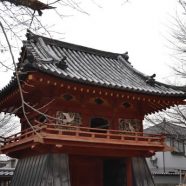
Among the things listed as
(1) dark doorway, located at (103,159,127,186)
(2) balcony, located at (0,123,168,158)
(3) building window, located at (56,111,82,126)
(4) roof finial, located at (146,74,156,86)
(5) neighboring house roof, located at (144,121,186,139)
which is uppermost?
(4) roof finial, located at (146,74,156,86)

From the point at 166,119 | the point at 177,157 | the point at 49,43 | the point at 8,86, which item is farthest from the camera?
the point at 177,157

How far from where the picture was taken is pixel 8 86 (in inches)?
556

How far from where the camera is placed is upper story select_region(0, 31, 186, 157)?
1240cm

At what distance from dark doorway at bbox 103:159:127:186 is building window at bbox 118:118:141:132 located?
144 centimetres

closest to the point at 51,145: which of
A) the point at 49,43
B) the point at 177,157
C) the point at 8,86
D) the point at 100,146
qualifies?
the point at 100,146

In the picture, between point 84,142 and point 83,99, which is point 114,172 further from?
point 83,99

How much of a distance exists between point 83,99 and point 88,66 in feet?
7.96

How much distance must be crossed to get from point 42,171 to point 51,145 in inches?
40.1

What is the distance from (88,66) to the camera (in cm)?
1606

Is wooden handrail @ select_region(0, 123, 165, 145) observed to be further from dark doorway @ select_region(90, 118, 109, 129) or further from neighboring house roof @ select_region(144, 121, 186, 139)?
neighboring house roof @ select_region(144, 121, 186, 139)

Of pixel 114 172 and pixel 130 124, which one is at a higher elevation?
pixel 130 124

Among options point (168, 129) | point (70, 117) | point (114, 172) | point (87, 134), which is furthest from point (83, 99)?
point (168, 129)

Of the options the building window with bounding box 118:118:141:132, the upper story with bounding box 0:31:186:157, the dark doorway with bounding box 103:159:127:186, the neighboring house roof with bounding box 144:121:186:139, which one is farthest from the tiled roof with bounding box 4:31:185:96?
the neighboring house roof with bounding box 144:121:186:139

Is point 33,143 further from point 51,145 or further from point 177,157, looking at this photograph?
point 177,157
